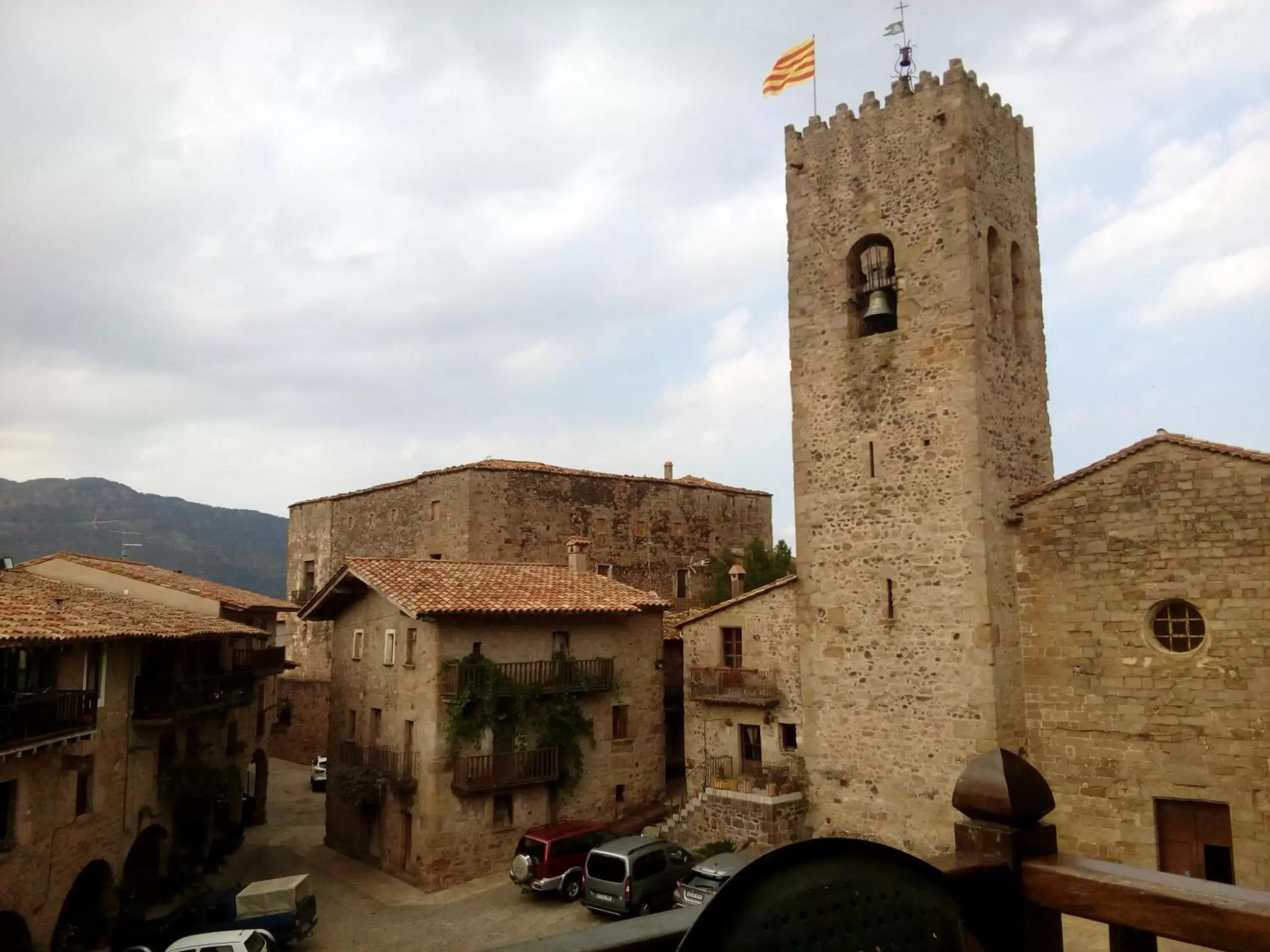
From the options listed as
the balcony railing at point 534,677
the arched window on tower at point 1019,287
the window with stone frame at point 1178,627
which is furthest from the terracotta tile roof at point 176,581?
the window with stone frame at point 1178,627

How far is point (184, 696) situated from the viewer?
72.1 ft

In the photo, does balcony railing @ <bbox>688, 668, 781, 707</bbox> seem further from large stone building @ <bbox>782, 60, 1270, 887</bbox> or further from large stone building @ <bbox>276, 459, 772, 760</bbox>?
large stone building @ <bbox>276, 459, 772, 760</bbox>

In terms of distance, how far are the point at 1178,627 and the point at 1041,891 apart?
15863 mm

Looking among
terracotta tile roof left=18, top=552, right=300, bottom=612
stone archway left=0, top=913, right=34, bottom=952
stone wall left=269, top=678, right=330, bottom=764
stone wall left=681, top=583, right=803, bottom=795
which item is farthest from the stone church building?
stone wall left=269, top=678, right=330, bottom=764

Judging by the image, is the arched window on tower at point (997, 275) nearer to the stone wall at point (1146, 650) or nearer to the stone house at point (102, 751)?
the stone wall at point (1146, 650)

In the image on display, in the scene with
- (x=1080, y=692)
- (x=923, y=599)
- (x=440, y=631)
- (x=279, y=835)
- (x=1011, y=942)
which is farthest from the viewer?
(x=279, y=835)

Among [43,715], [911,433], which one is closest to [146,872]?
[43,715]

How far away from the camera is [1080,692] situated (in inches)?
675

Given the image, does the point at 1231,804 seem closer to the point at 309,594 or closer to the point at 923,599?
the point at 923,599

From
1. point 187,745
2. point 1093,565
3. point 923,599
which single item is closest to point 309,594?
point 187,745

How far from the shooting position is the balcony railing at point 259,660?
2698cm

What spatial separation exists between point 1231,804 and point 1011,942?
15.9 m

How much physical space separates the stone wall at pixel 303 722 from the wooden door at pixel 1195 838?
35048 mm

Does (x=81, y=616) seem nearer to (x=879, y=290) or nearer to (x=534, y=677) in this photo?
(x=534, y=677)
